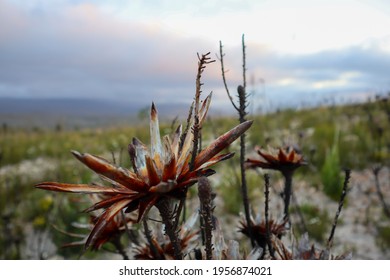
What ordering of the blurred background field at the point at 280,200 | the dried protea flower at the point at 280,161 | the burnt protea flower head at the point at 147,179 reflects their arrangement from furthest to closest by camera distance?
the blurred background field at the point at 280,200, the dried protea flower at the point at 280,161, the burnt protea flower head at the point at 147,179

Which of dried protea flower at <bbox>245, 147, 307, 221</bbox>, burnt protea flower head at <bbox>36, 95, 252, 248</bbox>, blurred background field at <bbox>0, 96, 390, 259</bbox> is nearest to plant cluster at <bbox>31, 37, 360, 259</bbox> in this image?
burnt protea flower head at <bbox>36, 95, 252, 248</bbox>

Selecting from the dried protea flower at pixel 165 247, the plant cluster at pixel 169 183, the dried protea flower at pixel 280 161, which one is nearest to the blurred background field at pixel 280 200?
the dried protea flower at pixel 280 161

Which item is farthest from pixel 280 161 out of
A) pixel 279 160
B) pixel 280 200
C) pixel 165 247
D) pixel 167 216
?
pixel 280 200

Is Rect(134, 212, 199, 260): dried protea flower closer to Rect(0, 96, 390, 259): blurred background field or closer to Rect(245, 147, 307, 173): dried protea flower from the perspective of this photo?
Rect(245, 147, 307, 173): dried protea flower

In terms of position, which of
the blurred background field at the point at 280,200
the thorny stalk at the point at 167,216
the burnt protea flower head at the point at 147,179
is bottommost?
the blurred background field at the point at 280,200

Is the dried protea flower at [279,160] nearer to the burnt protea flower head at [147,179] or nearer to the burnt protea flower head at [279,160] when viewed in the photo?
the burnt protea flower head at [279,160]
